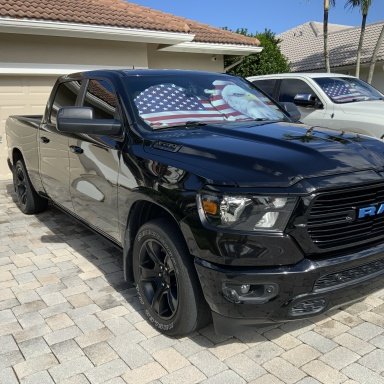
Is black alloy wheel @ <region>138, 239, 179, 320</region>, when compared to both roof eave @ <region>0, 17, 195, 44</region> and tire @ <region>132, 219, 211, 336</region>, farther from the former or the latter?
roof eave @ <region>0, 17, 195, 44</region>

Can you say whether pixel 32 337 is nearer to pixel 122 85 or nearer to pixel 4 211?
pixel 122 85

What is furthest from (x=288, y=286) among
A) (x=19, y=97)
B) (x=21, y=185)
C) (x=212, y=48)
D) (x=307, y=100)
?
(x=212, y=48)

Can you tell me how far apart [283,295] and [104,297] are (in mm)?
1836

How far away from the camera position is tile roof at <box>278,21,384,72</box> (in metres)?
24.2

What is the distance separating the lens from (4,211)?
6.81m

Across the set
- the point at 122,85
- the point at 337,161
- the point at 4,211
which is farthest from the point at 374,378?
the point at 4,211

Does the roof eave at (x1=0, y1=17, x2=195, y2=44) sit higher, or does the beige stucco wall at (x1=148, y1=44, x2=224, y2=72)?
the roof eave at (x1=0, y1=17, x2=195, y2=44)

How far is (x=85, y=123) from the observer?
348 cm

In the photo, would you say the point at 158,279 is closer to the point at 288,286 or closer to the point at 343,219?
the point at 288,286

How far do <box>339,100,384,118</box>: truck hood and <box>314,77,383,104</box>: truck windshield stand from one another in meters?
0.20

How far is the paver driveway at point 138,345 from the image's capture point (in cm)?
279

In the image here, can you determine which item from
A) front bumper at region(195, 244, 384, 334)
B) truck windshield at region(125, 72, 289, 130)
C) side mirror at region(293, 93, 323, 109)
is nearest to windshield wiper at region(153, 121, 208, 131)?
truck windshield at region(125, 72, 289, 130)

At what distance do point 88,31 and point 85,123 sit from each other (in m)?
7.09

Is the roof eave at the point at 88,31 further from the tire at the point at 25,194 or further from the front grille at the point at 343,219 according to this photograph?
the front grille at the point at 343,219
